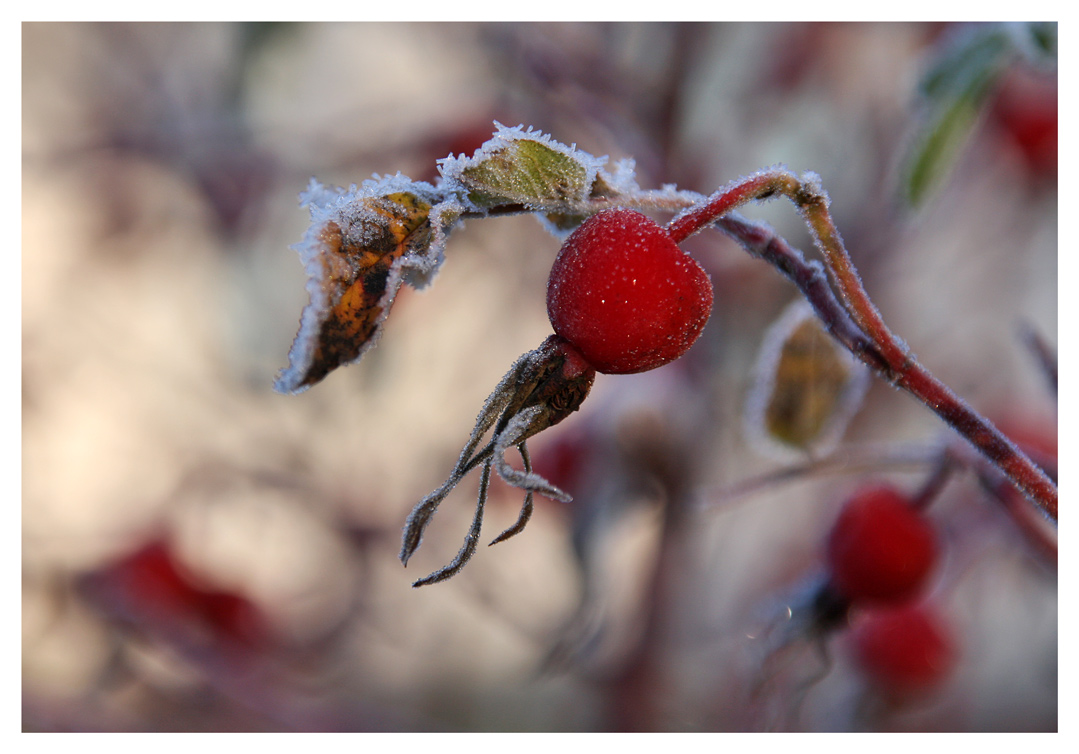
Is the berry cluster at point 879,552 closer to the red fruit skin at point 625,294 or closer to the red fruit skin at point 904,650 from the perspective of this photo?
the red fruit skin at point 904,650

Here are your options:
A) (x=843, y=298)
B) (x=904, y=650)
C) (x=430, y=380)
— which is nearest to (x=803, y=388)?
(x=843, y=298)

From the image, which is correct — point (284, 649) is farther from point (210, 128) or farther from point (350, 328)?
point (350, 328)

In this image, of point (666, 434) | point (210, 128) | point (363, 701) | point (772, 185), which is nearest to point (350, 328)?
point (772, 185)

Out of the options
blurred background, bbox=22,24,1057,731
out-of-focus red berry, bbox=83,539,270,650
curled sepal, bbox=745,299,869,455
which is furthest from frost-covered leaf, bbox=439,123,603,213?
out-of-focus red berry, bbox=83,539,270,650

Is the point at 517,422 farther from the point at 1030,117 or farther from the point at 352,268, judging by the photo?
the point at 1030,117

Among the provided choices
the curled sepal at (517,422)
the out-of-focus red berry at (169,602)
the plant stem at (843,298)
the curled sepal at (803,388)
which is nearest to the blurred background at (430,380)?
the out-of-focus red berry at (169,602)
